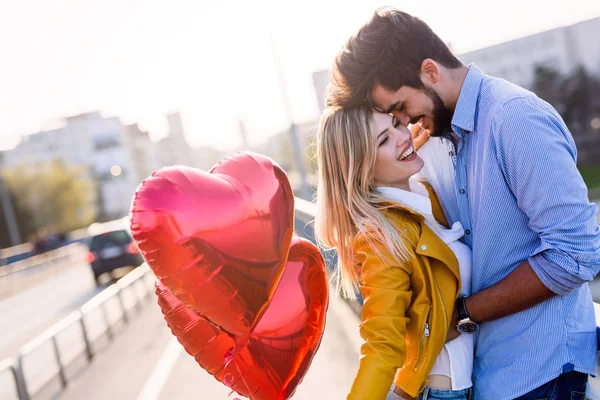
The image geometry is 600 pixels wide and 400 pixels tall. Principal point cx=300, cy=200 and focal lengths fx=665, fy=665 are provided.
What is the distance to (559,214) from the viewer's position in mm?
1957

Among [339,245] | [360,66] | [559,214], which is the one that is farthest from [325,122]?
[559,214]

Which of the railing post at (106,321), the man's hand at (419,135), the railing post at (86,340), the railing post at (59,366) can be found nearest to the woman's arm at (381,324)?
the man's hand at (419,135)

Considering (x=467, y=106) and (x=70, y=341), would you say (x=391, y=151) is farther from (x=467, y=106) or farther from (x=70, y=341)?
(x=70, y=341)

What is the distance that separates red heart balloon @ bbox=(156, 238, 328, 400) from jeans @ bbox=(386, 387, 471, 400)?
1.16 feet

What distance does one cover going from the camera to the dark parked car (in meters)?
19.5

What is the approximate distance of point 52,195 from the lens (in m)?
67.3

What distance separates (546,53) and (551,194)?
1443 inches

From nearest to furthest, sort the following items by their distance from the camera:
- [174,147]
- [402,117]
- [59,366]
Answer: [402,117], [59,366], [174,147]

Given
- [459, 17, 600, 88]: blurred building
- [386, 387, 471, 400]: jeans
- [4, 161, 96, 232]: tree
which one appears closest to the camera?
[386, 387, 471, 400]: jeans

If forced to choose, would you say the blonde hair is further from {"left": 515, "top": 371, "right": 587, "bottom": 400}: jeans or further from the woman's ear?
{"left": 515, "top": 371, "right": 587, "bottom": 400}: jeans

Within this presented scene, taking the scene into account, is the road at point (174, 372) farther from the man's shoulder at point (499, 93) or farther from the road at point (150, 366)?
the man's shoulder at point (499, 93)

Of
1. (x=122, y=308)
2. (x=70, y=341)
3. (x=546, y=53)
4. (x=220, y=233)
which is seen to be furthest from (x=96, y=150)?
(x=220, y=233)

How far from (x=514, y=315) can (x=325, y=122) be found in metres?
1.02

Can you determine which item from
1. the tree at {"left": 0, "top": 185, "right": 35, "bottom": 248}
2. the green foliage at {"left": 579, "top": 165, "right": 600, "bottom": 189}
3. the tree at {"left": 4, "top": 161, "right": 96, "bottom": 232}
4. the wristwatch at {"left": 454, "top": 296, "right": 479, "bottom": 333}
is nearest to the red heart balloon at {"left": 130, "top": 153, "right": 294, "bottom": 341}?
the wristwatch at {"left": 454, "top": 296, "right": 479, "bottom": 333}
